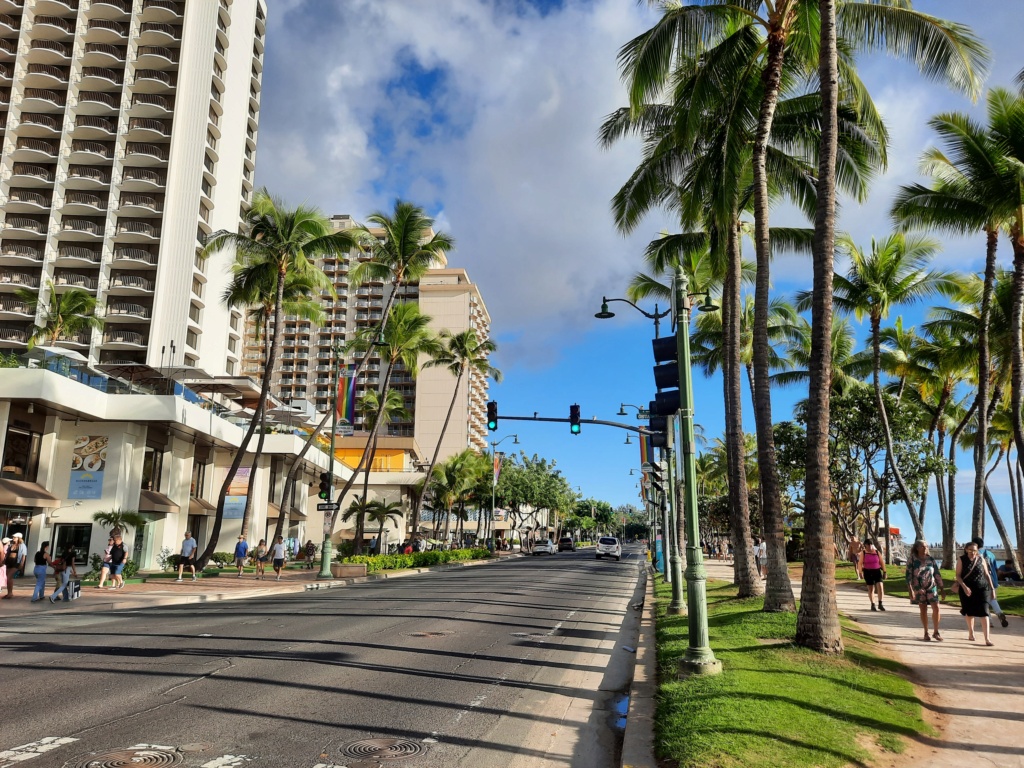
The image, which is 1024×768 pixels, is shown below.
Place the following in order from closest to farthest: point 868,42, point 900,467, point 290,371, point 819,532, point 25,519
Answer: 1. point 819,532
2. point 868,42
3. point 25,519
4. point 900,467
5. point 290,371

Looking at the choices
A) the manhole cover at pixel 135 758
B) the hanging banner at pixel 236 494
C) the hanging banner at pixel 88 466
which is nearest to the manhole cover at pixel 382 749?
the manhole cover at pixel 135 758

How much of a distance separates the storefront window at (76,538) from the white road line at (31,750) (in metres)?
29.0

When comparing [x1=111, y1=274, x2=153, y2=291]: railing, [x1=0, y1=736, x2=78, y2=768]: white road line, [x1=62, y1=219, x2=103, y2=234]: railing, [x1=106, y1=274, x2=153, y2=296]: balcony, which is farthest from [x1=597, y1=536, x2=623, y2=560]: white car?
[x1=0, y1=736, x2=78, y2=768]: white road line

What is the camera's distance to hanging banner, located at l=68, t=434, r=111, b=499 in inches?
1225

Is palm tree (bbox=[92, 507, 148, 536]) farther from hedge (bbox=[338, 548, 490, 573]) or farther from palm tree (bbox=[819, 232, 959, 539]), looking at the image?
palm tree (bbox=[819, 232, 959, 539])

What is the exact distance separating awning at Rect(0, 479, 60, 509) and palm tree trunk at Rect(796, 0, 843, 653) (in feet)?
92.2

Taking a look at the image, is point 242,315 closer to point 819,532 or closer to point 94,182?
point 94,182

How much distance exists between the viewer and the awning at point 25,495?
2678 cm

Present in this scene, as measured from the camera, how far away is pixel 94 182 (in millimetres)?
60250

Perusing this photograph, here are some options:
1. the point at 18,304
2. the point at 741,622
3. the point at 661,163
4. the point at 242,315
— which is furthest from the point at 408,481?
the point at 741,622

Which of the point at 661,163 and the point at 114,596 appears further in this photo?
the point at 114,596

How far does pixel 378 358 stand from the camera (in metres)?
110

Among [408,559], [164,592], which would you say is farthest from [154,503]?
[164,592]

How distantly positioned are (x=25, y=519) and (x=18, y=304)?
128 feet
